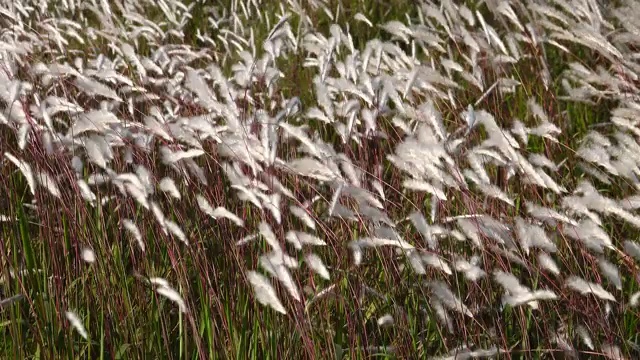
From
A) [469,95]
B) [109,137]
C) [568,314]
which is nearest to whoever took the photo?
[568,314]

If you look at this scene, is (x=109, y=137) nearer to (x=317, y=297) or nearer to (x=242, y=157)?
(x=242, y=157)

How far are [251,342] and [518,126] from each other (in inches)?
36.0

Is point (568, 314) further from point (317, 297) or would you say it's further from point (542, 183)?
point (317, 297)

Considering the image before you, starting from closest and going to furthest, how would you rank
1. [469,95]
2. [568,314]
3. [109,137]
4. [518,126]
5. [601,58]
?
1. [568,314]
2. [109,137]
3. [518,126]
4. [469,95]
5. [601,58]

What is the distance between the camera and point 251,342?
1946mm

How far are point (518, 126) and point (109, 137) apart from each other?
40.2 inches

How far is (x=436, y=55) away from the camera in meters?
A: 4.13

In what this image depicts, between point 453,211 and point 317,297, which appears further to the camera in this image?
point 453,211

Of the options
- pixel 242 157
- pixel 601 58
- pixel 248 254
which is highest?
pixel 242 157

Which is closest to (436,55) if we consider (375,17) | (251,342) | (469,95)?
Result: (469,95)

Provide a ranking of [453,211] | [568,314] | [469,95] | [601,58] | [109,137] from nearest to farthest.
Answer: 1. [568,314]
2. [109,137]
3. [453,211]
4. [469,95]
5. [601,58]

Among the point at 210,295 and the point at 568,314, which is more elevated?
the point at 210,295

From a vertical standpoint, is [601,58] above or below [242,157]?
below

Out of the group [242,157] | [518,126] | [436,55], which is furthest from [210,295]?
[436,55]
